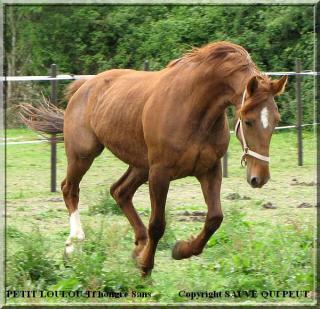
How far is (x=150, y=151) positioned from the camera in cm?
646

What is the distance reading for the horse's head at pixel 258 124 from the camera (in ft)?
19.0

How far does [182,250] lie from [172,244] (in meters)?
1.14

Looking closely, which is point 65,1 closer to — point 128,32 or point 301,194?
point 128,32

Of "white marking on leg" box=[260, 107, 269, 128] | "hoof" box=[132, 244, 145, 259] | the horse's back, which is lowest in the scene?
"hoof" box=[132, 244, 145, 259]

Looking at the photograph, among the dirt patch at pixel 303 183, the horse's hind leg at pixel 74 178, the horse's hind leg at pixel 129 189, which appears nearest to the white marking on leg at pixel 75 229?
the horse's hind leg at pixel 74 178

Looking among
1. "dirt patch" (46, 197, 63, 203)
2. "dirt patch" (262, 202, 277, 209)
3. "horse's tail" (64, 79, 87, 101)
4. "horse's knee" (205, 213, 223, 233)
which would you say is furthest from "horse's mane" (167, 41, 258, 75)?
"dirt patch" (46, 197, 63, 203)

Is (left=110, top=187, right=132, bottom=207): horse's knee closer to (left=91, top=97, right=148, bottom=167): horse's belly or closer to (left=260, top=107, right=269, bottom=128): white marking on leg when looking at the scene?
(left=91, top=97, right=148, bottom=167): horse's belly

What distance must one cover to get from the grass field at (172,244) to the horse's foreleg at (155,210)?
129mm

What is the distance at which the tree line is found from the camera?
17250mm

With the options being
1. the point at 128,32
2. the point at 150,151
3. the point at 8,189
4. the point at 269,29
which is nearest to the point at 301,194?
the point at 8,189

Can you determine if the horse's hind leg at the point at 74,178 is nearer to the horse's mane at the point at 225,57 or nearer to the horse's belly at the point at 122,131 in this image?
the horse's belly at the point at 122,131

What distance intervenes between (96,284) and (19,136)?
32.1ft

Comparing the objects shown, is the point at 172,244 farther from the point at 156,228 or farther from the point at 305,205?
the point at 305,205

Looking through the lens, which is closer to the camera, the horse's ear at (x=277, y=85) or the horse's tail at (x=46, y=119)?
the horse's ear at (x=277, y=85)
